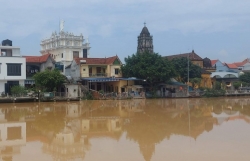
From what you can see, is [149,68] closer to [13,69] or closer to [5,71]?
[13,69]

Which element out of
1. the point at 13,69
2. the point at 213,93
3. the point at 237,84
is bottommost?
the point at 213,93

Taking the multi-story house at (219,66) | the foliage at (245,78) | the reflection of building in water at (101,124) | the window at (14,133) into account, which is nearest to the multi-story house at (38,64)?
the reflection of building in water at (101,124)

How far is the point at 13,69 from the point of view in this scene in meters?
32.6

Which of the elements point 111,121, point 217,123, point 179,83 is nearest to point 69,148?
point 111,121

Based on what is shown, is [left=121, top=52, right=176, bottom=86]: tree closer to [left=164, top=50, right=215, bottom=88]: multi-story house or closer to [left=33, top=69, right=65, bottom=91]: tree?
[left=33, top=69, right=65, bottom=91]: tree

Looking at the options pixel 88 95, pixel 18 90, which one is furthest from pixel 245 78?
pixel 18 90

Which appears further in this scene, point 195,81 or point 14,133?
point 195,81

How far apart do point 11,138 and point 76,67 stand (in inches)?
974

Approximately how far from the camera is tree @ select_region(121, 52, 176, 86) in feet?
119

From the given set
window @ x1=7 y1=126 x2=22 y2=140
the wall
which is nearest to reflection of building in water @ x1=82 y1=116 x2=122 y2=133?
window @ x1=7 y1=126 x2=22 y2=140

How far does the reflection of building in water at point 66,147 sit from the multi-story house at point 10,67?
2000 centimetres

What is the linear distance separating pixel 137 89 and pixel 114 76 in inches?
122

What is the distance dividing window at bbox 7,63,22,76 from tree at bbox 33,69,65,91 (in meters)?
2.22

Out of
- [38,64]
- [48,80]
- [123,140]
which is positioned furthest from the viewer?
[38,64]
